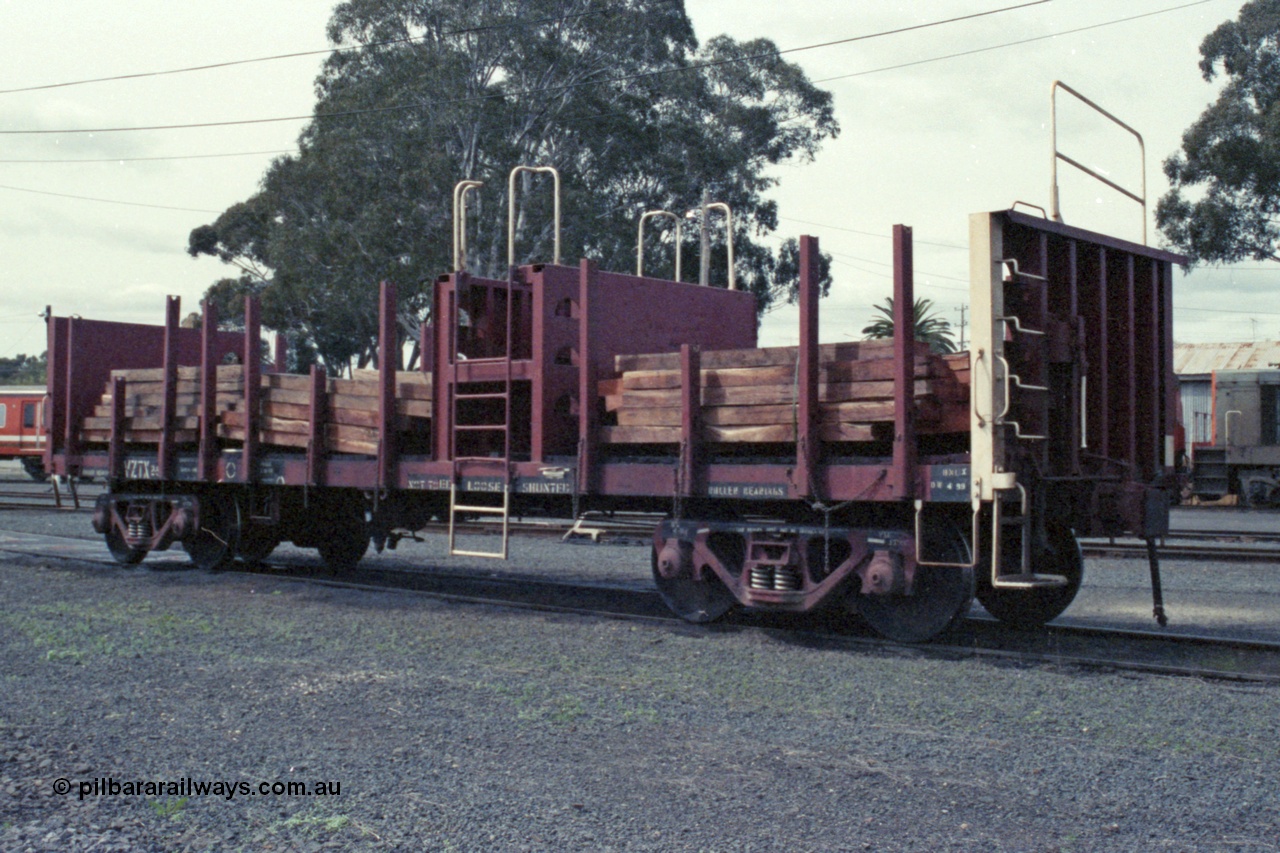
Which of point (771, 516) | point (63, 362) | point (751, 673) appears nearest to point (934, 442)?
point (771, 516)

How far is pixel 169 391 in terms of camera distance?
1223 cm

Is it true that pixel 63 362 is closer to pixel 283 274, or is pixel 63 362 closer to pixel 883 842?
pixel 883 842

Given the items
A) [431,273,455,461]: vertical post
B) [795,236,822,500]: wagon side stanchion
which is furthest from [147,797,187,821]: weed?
[431,273,455,461]: vertical post

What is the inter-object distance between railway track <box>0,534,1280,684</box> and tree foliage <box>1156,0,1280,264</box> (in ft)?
77.1

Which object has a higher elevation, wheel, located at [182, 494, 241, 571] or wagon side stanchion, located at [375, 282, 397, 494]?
wagon side stanchion, located at [375, 282, 397, 494]

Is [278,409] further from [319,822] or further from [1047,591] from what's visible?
[319,822]

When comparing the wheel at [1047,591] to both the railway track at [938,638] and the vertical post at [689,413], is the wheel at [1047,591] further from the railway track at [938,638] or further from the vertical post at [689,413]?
the vertical post at [689,413]

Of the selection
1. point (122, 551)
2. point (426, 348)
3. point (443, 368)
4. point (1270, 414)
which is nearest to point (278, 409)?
point (426, 348)

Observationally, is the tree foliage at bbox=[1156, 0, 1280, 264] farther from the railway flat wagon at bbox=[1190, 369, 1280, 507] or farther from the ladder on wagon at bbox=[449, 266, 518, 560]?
the ladder on wagon at bbox=[449, 266, 518, 560]

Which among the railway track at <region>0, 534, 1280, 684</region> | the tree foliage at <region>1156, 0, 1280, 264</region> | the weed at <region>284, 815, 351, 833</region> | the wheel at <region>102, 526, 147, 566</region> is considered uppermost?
the tree foliage at <region>1156, 0, 1280, 264</region>

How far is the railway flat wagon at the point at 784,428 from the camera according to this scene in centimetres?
741

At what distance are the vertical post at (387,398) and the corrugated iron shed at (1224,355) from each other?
30944 mm

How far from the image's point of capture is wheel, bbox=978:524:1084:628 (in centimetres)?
870

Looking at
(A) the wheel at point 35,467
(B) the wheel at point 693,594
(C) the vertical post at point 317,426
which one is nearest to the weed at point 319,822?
(B) the wheel at point 693,594
